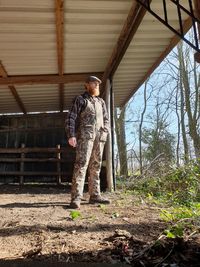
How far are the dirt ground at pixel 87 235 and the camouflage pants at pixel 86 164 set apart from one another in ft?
1.12

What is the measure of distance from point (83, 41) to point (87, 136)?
2.13 m

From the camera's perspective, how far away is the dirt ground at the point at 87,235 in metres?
2.71

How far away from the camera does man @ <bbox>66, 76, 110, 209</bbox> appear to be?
213 inches

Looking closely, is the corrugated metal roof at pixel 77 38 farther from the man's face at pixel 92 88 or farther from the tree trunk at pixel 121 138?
the tree trunk at pixel 121 138

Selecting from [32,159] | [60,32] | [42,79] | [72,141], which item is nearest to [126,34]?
[60,32]

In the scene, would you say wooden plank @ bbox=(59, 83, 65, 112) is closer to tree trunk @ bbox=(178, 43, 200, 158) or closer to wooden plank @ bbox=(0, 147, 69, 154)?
wooden plank @ bbox=(0, 147, 69, 154)

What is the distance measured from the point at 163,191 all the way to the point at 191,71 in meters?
13.3

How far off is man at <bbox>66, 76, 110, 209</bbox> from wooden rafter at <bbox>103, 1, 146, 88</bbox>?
1.10 m

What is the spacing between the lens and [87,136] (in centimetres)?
560

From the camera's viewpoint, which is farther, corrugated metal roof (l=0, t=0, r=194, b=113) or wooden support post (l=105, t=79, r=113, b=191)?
wooden support post (l=105, t=79, r=113, b=191)

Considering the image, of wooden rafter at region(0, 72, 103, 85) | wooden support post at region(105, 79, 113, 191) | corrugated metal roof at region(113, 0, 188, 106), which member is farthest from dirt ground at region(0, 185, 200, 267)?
wooden rafter at region(0, 72, 103, 85)

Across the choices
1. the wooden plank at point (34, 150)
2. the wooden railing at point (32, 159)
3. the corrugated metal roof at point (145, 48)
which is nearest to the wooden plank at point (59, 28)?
the corrugated metal roof at point (145, 48)

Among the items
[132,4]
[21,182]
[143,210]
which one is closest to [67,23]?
[132,4]

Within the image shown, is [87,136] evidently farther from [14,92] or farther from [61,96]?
[61,96]
